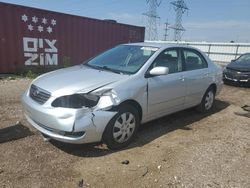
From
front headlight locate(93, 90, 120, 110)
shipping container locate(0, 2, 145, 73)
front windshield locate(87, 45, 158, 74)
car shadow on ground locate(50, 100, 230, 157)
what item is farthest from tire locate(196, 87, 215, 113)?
shipping container locate(0, 2, 145, 73)

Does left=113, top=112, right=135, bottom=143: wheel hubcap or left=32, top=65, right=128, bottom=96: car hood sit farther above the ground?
left=32, top=65, right=128, bottom=96: car hood

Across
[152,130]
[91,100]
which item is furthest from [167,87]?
[91,100]

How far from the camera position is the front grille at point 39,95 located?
3.53 m

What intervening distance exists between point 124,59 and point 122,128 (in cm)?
136

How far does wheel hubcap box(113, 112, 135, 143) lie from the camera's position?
374cm

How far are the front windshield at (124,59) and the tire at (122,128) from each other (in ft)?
2.23

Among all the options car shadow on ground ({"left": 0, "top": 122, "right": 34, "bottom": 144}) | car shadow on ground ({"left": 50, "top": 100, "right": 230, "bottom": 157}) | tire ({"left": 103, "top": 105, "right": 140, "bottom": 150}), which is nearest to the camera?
tire ({"left": 103, "top": 105, "right": 140, "bottom": 150})

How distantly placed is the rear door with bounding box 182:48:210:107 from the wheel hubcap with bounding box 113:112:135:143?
1662 mm

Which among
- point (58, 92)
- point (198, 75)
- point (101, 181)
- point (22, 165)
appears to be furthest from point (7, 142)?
point (198, 75)

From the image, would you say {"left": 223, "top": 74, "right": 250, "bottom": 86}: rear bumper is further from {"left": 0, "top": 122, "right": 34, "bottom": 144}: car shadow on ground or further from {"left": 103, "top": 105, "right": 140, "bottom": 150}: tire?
{"left": 0, "top": 122, "right": 34, "bottom": 144}: car shadow on ground

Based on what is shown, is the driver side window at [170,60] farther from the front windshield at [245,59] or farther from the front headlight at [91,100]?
the front windshield at [245,59]

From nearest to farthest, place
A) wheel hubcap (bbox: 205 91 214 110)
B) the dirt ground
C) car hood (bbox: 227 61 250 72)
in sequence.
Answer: the dirt ground, wheel hubcap (bbox: 205 91 214 110), car hood (bbox: 227 61 250 72)

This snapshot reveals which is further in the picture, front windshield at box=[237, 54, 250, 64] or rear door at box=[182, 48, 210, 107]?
front windshield at box=[237, 54, 250, 64]

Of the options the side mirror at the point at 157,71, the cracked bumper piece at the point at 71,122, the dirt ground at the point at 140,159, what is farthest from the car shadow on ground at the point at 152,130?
the side mirror at the point at 157,71
